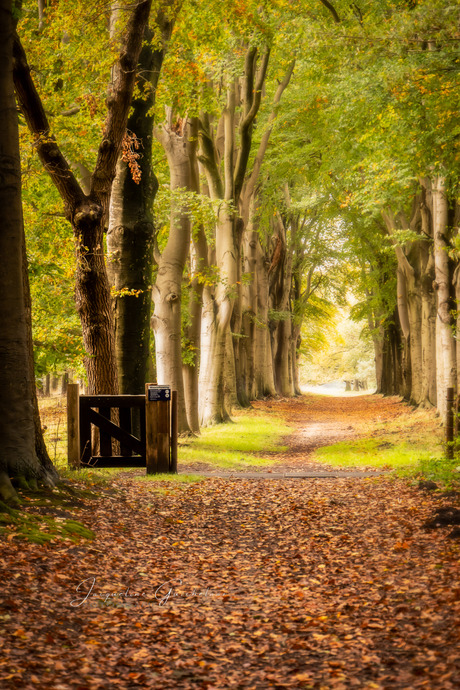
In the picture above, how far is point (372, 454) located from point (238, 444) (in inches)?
158

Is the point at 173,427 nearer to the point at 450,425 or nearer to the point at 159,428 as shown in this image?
the point at 159,428

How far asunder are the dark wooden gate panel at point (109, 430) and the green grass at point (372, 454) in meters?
5.18

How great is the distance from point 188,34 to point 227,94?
694 cm

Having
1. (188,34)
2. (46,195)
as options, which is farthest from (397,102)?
(46,195)

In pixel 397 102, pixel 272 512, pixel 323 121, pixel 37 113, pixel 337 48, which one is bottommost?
pixel 272 512

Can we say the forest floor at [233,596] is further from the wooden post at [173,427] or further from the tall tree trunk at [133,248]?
the tall tree trunk at [133,248]

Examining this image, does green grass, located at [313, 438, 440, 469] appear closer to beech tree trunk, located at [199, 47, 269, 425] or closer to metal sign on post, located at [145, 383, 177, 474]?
metal sign on post, located at [145, 383, 177, 474]

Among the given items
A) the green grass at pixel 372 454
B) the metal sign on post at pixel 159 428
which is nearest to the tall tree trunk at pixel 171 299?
the green grass at pixel 372 454

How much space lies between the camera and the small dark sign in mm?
11297

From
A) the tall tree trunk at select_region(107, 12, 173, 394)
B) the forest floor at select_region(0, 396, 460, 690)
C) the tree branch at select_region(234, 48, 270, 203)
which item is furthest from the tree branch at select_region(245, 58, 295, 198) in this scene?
the forest floor at select_region(0, 396, 460, 690)

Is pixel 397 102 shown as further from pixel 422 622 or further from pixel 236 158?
pixel 422 622

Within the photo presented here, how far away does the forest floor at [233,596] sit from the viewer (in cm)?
411

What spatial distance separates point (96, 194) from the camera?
1076 centimetres

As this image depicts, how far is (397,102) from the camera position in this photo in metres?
13.8
